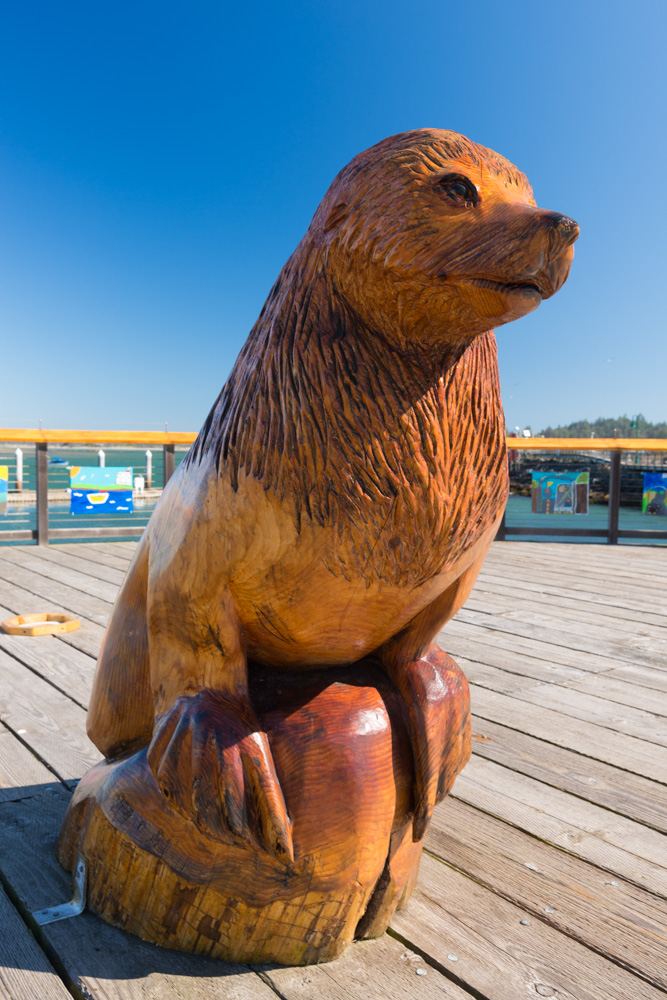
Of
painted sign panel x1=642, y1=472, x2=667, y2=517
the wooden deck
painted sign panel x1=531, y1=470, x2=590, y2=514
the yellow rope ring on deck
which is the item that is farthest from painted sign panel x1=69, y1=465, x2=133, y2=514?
painted sign panel x1=642, y1=472, x2=667, y2=517

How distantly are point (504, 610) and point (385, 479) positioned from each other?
3084 millimetres

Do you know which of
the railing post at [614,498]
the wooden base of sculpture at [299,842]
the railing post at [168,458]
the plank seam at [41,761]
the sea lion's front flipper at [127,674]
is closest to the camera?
the wooden base of sculpture at [299,842]

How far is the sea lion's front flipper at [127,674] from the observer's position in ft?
4.20

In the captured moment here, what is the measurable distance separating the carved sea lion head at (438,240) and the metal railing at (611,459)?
5253mm

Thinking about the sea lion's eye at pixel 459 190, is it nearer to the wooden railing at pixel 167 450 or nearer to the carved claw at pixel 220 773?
the carved claw at pixel 220 773

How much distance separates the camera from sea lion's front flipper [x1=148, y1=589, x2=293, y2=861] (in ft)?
3.21

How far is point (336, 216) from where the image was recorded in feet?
3.10

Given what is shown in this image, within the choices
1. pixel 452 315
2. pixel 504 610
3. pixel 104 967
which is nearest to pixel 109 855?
pixel 104 967

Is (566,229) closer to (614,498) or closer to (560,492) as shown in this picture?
(614,498)

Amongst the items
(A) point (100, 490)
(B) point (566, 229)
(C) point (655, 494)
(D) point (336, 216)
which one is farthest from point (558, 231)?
(C) point (655, 494)

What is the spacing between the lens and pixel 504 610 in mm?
3834

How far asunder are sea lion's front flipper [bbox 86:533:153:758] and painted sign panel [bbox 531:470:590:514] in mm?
5803

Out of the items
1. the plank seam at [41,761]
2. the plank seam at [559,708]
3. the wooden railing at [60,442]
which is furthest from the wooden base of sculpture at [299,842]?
the wooden railing at [60,442]

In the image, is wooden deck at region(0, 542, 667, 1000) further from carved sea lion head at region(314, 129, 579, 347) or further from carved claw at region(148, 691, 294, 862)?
carved sea lion head at region(314, 129, 579, 347)
